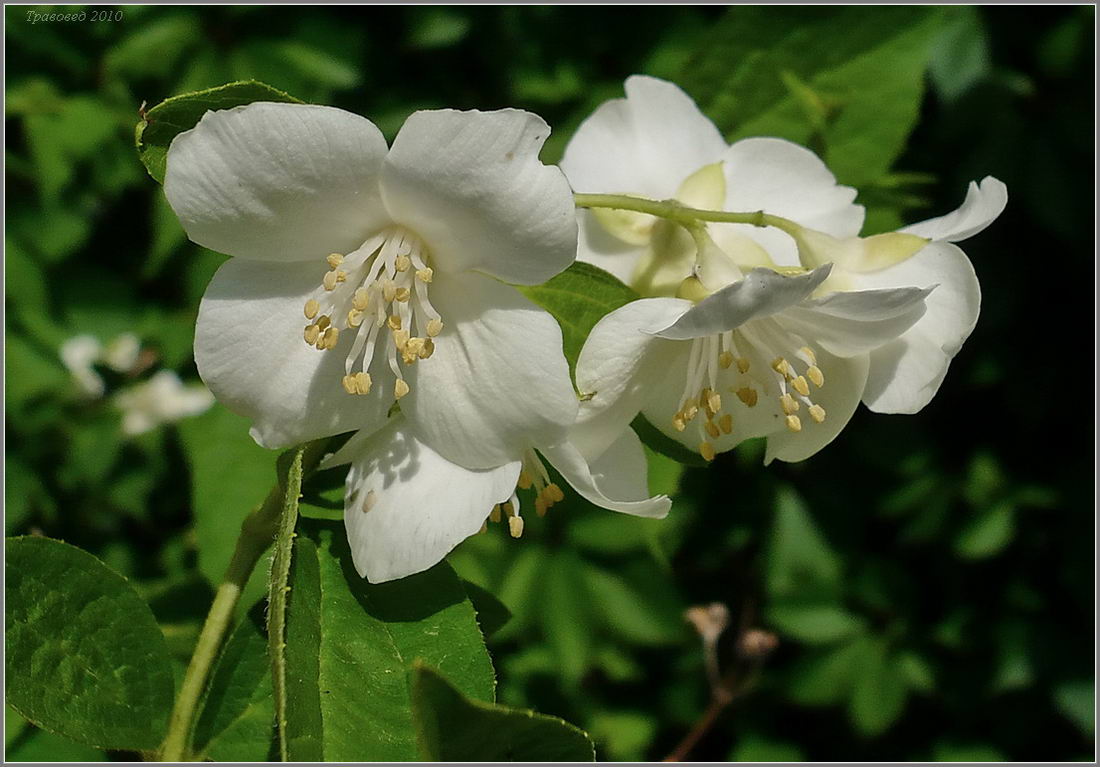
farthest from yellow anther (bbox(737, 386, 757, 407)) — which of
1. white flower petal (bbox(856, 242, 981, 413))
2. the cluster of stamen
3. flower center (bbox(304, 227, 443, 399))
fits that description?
flower center (bbox(304, 227, 443, 399))

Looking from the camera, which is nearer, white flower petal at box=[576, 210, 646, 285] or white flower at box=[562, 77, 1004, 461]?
white flower at box=[562, 77, 1004, 461]

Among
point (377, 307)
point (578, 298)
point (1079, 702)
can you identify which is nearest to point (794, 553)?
point (1079, 702)

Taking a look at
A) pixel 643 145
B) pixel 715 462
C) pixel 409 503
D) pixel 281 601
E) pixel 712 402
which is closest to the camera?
pixel 281 601

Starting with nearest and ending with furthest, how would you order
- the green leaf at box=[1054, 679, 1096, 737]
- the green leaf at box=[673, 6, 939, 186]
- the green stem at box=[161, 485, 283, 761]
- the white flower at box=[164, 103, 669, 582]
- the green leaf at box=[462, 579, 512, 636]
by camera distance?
the white flower at box=[164, 103, 669, 582] → the green stem at box=[161, 485, 283, 761] → the green leaf at box=[462, 579, 512, 636] → the green leaf at box=[673, 6, 939, 186] → the green leaf at box=[1054, 679, 1096, 737]

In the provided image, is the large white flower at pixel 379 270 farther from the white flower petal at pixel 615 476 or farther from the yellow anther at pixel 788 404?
the yellow anther at pixel 788 404

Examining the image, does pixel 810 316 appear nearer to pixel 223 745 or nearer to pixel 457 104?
pixel 223 745

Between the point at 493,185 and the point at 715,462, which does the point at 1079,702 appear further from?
the point at 493,185

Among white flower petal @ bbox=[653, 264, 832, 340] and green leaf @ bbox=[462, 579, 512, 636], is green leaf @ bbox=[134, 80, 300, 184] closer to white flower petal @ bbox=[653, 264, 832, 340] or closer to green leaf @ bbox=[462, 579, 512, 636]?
white flower petal @ bbox=[653, 264, 832, 340]
